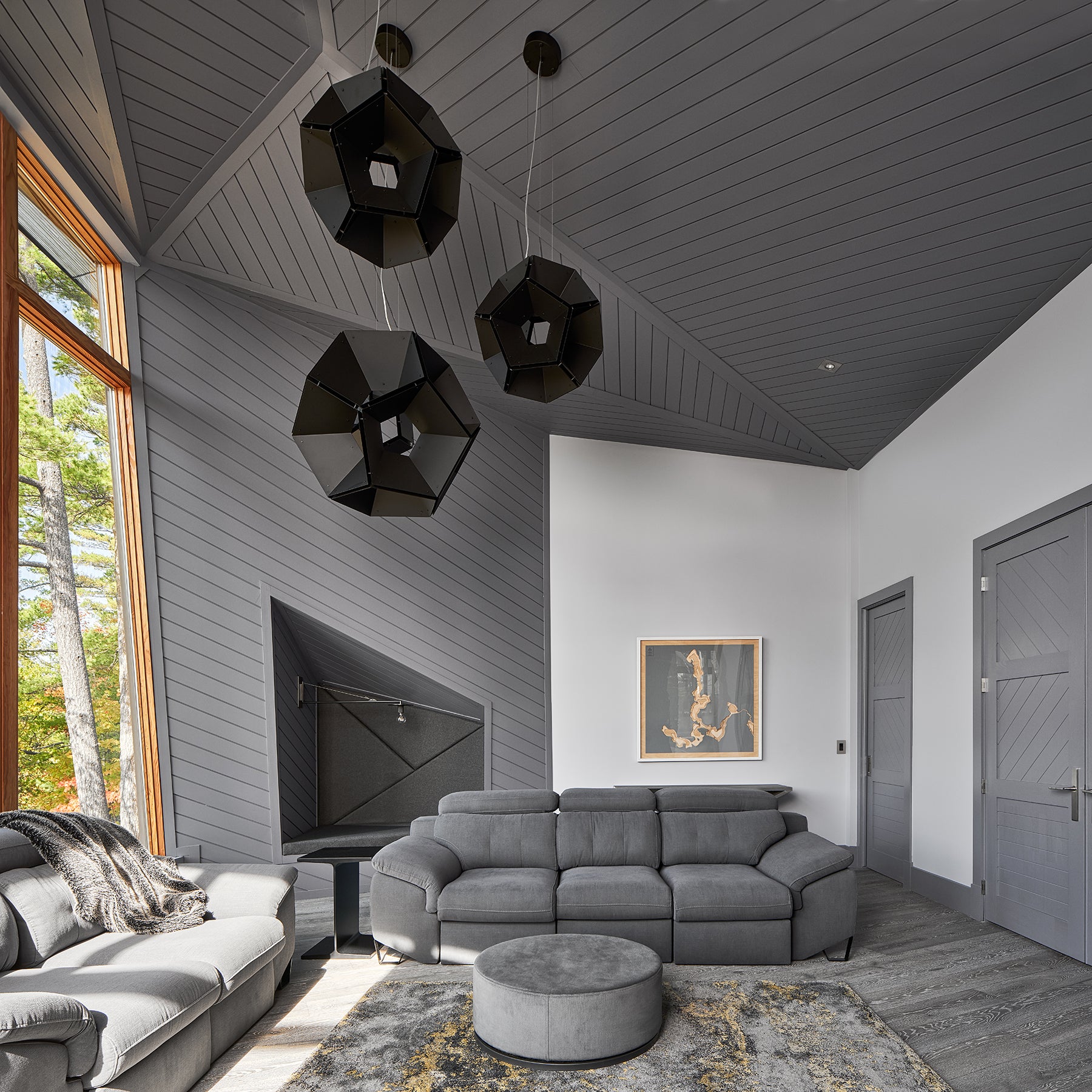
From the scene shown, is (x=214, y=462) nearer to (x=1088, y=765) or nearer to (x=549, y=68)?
(x=549, y=68)

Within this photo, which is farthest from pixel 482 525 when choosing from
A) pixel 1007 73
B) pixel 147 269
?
pixel 1007 73

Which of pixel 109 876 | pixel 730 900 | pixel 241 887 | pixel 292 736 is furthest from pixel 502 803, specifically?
pixel 109 876

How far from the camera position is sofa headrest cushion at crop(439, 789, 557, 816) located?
16.4 feet

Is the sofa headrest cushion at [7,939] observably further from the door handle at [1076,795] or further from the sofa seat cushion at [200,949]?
the door handle at [1076,795]

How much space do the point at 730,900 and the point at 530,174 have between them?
3.57m

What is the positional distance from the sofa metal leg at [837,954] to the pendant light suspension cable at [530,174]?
145 inches

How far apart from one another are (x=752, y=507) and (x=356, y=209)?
5.09 meters

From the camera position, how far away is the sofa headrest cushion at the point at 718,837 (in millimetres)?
4820

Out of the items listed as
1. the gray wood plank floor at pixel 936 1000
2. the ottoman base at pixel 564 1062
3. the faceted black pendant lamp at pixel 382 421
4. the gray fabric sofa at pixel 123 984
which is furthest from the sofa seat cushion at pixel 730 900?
the faceted black pendant lamp at pixel 382 421

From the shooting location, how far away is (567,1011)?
299cm

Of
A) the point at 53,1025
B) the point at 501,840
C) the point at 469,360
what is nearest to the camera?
the point at 53,1025

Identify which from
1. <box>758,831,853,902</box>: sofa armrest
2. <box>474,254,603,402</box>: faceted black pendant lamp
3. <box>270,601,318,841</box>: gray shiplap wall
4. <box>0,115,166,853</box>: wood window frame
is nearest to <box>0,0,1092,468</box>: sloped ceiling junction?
<box>0,115,166,853</box>: wood window frame

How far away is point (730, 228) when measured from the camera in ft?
13.8

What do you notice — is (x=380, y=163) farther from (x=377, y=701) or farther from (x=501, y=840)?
(x=377, y=701)
